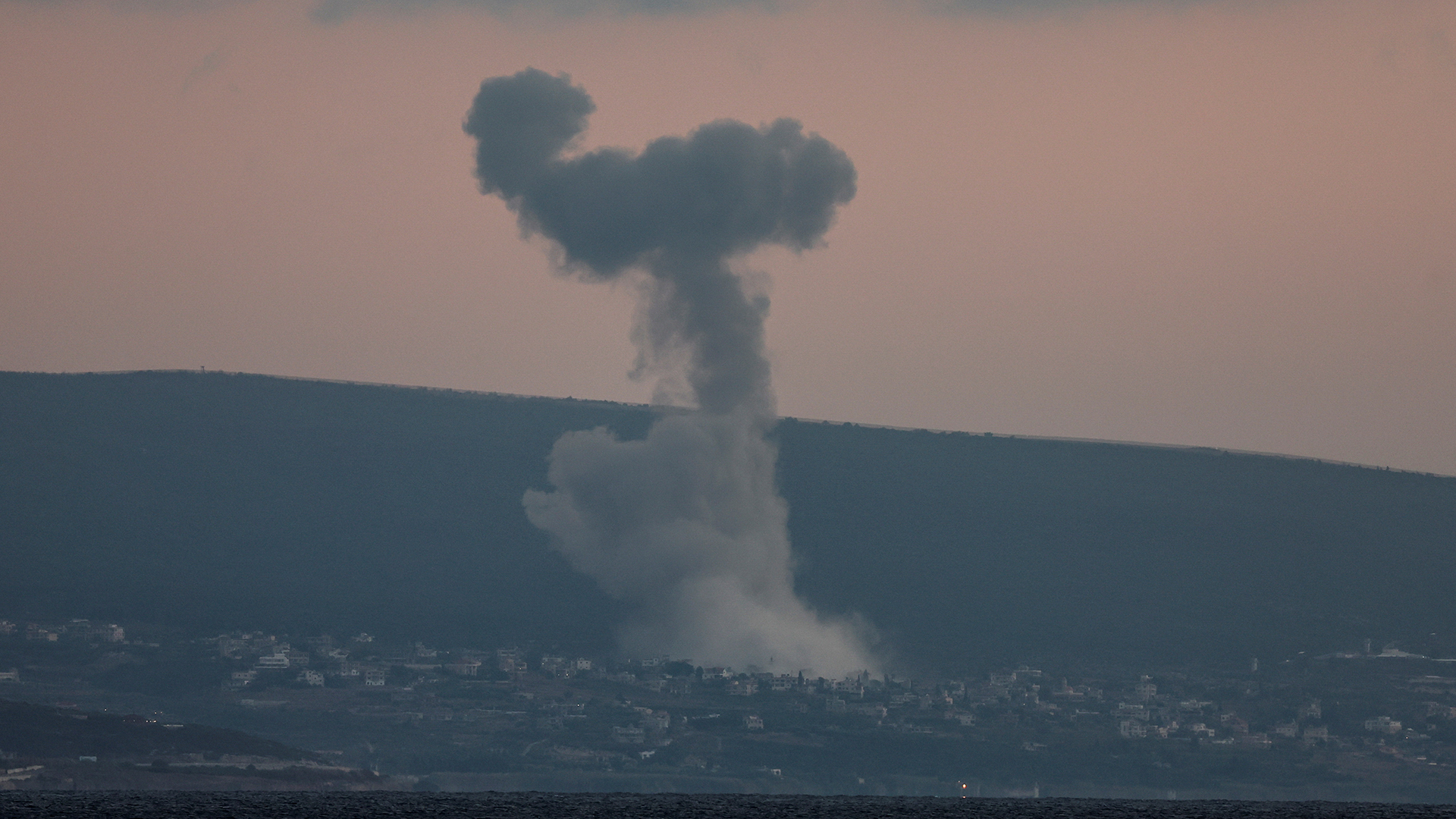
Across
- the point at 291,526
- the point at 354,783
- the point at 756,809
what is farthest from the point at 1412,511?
the point at 756,809

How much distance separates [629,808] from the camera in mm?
30000

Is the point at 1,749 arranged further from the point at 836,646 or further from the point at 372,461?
the point at 372,461

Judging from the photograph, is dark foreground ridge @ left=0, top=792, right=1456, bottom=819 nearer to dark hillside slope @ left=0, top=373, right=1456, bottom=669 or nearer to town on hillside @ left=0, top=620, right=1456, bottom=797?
town on hillside @ left=0, top=620, right=1456, bottom=797

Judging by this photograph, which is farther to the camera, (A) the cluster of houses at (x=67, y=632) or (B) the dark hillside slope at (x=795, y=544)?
(B) the dark hillside slope at (x=795, y=544)

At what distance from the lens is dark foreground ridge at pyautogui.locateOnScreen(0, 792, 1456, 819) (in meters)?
28.9

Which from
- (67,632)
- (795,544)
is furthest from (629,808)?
(795,544)

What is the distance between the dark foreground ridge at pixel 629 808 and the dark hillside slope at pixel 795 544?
111 metres

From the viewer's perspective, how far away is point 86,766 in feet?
250

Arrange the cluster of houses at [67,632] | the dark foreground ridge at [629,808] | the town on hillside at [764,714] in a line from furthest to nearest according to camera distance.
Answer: the cluster of houses at [67,632]
the town on hillside at [764,714]
the dark foreground ridge at [629,808]

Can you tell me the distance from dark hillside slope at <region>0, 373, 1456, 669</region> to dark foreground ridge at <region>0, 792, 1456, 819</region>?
11120 centimetres

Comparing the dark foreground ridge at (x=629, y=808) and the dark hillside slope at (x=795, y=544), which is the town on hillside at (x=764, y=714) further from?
the dark foreground ridge at (x=629, y=808)

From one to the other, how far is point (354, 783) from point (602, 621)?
2754 inches

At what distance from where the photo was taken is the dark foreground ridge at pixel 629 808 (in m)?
28.9

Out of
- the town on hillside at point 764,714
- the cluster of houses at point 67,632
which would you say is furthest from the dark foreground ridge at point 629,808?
the cluster of houses at point 67,632
